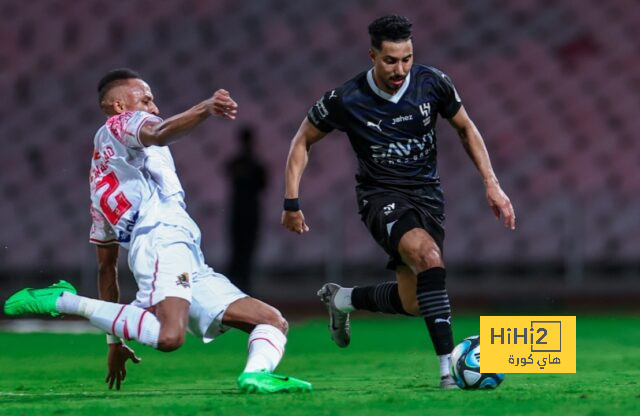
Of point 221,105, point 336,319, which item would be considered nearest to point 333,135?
point 336,319

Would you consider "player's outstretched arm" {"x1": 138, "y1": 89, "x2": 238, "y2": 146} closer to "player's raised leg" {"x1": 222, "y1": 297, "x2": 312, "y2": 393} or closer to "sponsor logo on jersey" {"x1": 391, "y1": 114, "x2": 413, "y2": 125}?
"player's raised leg" {"x1": 222, "y1": 297, "x2": 312, "y2": 393}

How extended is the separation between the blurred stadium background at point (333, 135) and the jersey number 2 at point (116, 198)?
7.41m

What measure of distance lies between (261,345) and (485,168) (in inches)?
60.4

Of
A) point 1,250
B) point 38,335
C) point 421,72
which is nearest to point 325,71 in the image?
point 1,250

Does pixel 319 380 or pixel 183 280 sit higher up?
pixel 183 280

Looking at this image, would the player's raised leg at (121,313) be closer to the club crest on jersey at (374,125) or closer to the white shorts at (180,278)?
the white shorts at (180,278)

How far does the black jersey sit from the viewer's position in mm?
6988

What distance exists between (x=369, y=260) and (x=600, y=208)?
264 centimetres

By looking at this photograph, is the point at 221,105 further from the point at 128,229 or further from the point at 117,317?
the point at 117,317

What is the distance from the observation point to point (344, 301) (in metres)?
8.08

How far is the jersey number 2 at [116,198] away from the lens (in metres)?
6.43

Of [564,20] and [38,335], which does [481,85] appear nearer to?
[564,20]

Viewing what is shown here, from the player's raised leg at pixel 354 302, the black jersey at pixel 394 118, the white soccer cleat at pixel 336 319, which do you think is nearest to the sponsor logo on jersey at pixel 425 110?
the black jersey at pixel 394 118

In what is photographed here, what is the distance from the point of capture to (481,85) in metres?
16.0
